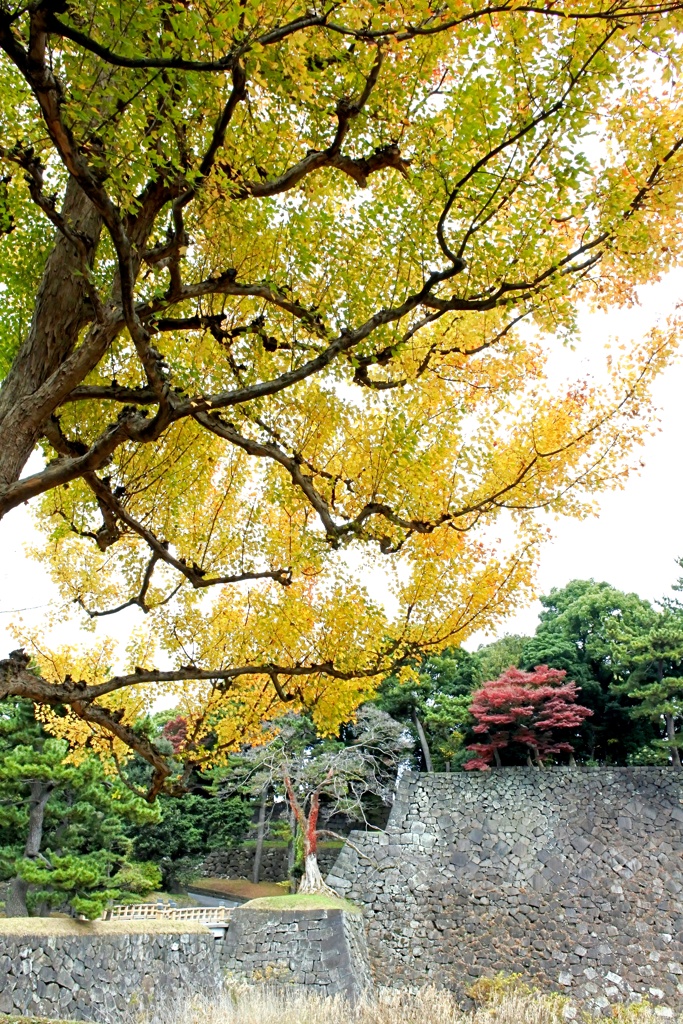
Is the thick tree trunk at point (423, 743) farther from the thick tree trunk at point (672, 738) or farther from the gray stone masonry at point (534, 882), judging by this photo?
the thick tree trunk at point (672, 738)

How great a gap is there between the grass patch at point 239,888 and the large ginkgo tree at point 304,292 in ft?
44.8

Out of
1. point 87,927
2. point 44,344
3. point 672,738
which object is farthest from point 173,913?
point 44,344

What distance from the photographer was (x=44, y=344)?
379 centimetres

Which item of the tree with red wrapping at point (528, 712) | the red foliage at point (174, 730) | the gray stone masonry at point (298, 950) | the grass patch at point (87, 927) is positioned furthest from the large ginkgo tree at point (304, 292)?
the red foliage at point (174, 730)

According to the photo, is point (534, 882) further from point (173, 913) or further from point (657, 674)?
point (173, 913)

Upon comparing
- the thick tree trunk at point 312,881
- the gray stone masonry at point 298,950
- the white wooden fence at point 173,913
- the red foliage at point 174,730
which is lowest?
the gray stone masonry at point 298,950

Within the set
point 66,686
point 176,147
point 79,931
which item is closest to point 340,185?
point 176,147

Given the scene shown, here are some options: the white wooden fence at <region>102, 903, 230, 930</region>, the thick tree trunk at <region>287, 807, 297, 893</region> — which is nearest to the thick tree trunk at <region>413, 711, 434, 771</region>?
the thick tree trunk at <region>287, 807, 297, 893</region>

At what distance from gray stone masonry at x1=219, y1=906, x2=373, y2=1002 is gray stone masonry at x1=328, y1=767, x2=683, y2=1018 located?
1234mm

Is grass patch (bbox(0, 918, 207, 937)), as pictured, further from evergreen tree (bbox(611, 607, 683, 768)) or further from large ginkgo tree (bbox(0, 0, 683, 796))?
evergreen tree (bbox(611, 607, 683, 768))

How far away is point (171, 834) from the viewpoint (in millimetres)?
16281

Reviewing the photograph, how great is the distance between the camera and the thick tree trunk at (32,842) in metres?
10.0

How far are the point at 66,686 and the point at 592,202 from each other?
14.0 ft

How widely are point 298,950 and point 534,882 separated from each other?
4420 millimetres
